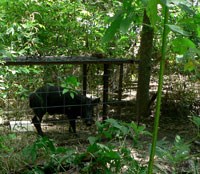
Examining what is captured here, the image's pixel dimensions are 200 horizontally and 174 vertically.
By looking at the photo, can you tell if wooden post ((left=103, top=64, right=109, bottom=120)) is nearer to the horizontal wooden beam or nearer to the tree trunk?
the horizontal wooden beam

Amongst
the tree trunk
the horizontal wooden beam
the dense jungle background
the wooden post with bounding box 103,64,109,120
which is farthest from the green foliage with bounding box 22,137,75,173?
the tree trunk

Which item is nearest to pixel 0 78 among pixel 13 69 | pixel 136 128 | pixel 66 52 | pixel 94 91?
pixel 13 69

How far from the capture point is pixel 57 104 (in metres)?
4.73

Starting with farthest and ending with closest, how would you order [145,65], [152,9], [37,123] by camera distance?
1. [145,65]
2. [37,123]
3. [152,9]

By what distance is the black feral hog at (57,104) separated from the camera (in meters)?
4.53

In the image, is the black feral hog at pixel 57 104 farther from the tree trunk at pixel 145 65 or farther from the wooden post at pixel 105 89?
the tree trunk at pixel 145 65

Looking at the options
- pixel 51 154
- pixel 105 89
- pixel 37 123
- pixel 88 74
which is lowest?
pixel 37 123

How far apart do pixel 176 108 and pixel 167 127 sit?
614mm

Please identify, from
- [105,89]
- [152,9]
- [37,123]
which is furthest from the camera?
[105,89]

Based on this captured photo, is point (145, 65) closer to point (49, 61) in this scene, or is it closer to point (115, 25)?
point (49, 61)

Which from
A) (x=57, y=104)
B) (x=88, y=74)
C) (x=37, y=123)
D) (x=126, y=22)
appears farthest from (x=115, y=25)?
(x=88, y=74)

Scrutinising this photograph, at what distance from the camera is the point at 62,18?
20.2ft

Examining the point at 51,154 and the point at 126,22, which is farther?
the point at 51,154

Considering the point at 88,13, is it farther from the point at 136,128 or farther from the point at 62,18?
the point at 136,128
